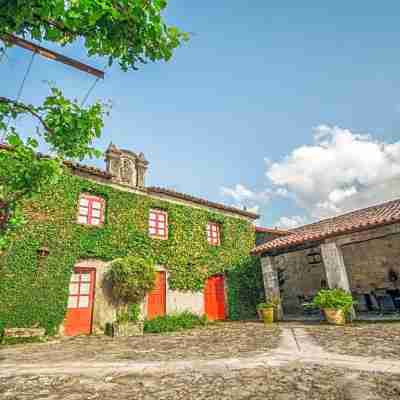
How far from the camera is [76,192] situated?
10.2 m

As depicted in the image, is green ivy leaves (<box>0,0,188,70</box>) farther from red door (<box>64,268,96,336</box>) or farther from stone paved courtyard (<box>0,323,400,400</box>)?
red door (<box>64,268,96,336</box>)

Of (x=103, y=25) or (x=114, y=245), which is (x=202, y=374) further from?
(x=114, y=245)

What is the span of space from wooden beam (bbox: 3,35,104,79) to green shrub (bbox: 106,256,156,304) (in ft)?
22.4

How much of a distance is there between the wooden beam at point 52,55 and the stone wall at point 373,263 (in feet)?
44.6

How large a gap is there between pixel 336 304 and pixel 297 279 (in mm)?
5635

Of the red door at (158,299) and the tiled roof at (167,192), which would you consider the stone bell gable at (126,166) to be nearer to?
the tiled roof at (167,192)

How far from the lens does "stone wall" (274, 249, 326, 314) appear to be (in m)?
14.2

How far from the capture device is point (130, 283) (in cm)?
970

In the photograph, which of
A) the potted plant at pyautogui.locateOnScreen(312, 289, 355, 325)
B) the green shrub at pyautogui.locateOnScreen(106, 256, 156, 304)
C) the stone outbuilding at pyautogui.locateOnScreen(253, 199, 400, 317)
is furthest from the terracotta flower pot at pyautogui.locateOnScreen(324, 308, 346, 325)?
the green shrub at pyautogui.locateOnScreen(106, 256, 156, 304)

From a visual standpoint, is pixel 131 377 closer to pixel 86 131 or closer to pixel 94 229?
pixel 86 131

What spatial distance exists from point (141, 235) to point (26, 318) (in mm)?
4707

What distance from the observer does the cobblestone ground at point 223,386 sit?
300cm

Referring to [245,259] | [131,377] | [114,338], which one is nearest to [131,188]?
[114,338]

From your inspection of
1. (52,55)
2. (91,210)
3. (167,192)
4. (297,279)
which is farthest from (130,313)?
(297,279)
